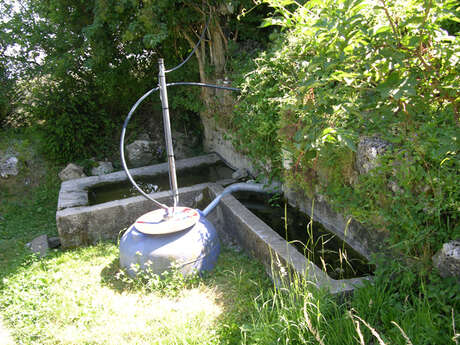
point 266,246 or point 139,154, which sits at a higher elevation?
point 139,154

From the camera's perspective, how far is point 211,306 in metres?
→ 3.14

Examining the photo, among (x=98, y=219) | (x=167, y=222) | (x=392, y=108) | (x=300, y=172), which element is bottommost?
(x=98, y=219)

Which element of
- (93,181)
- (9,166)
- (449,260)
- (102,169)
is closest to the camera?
(449,260)

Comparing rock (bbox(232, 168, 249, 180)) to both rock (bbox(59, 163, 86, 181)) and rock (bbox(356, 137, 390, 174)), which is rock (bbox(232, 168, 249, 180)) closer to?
rock (bbox(356, 137, 390, 174))

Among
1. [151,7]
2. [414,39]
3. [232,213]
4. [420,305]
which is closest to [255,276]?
[232,213]

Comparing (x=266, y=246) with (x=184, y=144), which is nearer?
(x=266, y=246)

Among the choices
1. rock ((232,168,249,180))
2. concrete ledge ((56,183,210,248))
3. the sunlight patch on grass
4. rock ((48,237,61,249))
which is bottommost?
rock ((48,237,61,249))

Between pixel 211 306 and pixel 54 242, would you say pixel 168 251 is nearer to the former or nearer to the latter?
pixel 211 306

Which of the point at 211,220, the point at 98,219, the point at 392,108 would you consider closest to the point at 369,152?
the point at 392,108

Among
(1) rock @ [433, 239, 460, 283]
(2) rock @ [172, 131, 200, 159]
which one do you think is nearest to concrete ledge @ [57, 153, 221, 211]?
(2) rock @ [172, 131, 200, 159]

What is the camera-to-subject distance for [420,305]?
87.9 inches

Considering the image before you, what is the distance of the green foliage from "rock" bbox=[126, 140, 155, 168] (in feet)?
17.2

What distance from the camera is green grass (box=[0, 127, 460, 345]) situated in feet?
7.07

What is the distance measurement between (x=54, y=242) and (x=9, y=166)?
11.0ft
